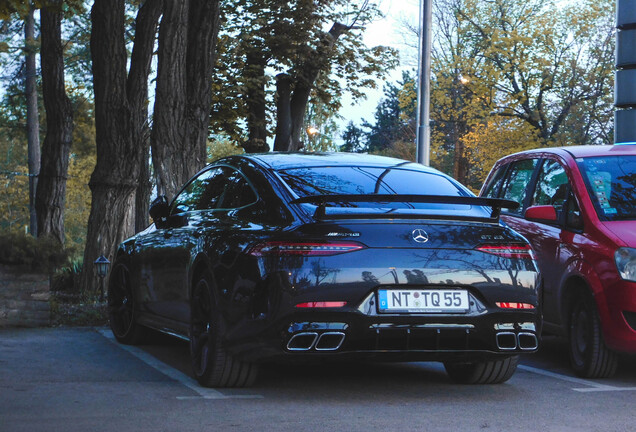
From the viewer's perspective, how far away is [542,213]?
805cm

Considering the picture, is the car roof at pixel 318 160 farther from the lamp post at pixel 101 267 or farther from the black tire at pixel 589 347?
the lamp post at pixel 101 267

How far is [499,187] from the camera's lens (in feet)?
32.8

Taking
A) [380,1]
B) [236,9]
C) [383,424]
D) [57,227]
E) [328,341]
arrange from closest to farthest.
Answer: [383,424] < [328,341] < [57,227] < [236,9] < [380,1]

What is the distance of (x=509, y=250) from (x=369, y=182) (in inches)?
41.2

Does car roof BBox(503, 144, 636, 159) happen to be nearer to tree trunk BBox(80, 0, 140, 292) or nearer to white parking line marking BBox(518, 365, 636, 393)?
white parking line marking BBox(518, 365, 636, 393)

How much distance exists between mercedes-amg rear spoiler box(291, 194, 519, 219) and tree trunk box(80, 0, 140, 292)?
28.3 ft

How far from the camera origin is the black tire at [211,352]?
6.34 m

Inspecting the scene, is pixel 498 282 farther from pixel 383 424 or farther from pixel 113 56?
pixel 113 56

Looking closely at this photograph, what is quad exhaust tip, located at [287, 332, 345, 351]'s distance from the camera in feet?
19.1

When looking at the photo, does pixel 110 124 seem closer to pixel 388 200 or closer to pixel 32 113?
pixel 388 200

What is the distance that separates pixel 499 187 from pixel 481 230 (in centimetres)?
389

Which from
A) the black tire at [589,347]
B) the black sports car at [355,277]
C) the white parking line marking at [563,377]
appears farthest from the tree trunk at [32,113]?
the black sports car at [355,277]

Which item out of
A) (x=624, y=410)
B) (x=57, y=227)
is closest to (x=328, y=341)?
(x=624, y=410)

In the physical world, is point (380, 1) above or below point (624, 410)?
above
